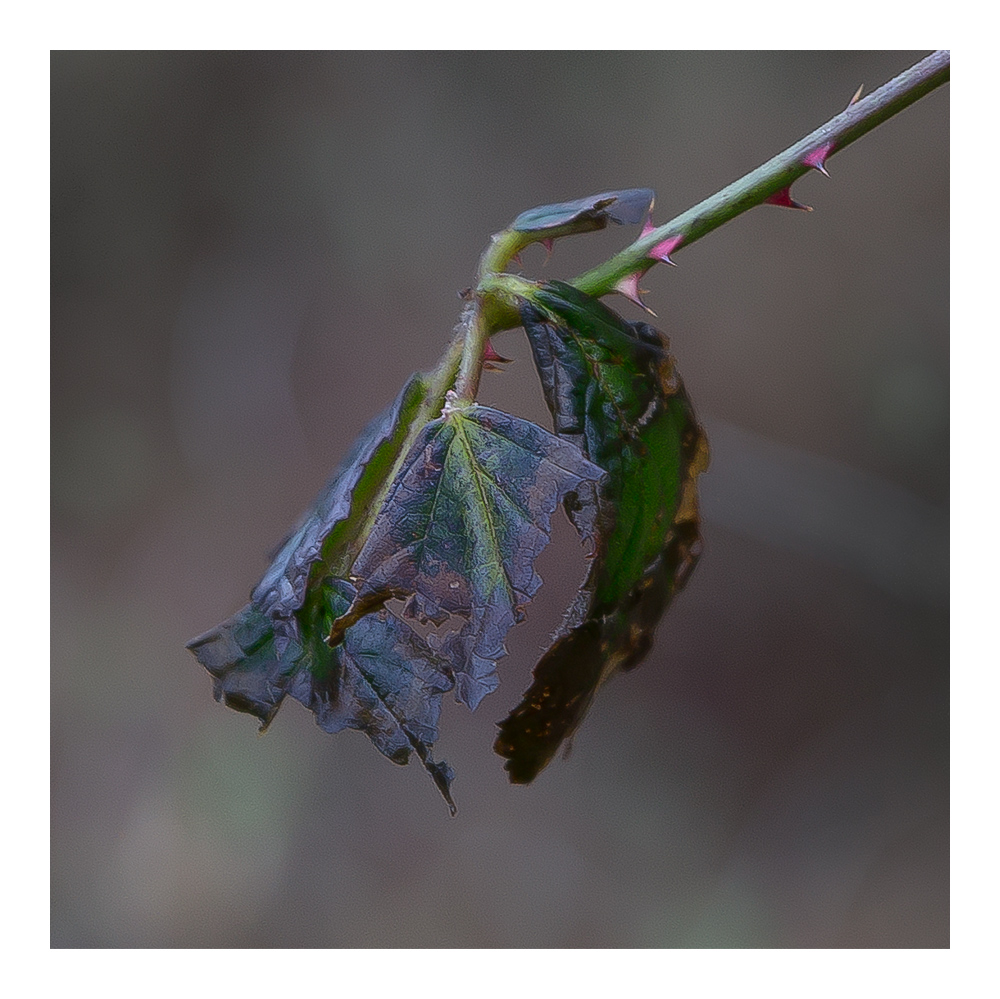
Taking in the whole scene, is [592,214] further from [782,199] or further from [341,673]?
[341,673]

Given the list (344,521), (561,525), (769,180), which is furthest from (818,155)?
(561,525)

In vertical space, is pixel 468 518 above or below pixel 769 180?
below

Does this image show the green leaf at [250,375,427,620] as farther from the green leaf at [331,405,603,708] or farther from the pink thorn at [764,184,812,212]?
the pink thorn at [764,184,812,212]

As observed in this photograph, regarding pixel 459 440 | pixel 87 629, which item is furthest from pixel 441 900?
pixel 459 440

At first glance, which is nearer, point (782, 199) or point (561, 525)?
point (782, 199)

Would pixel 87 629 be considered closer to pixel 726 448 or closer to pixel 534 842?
pixel 534 842

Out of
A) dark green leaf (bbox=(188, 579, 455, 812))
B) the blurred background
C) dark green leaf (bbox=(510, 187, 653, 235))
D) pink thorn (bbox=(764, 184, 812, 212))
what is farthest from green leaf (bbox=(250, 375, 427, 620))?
the blurred background

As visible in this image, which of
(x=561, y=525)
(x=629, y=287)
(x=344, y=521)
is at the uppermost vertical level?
(x=629, y=287)

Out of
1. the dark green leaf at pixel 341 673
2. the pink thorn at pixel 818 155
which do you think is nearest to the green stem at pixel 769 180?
the pink thorn at pixel 818 155
